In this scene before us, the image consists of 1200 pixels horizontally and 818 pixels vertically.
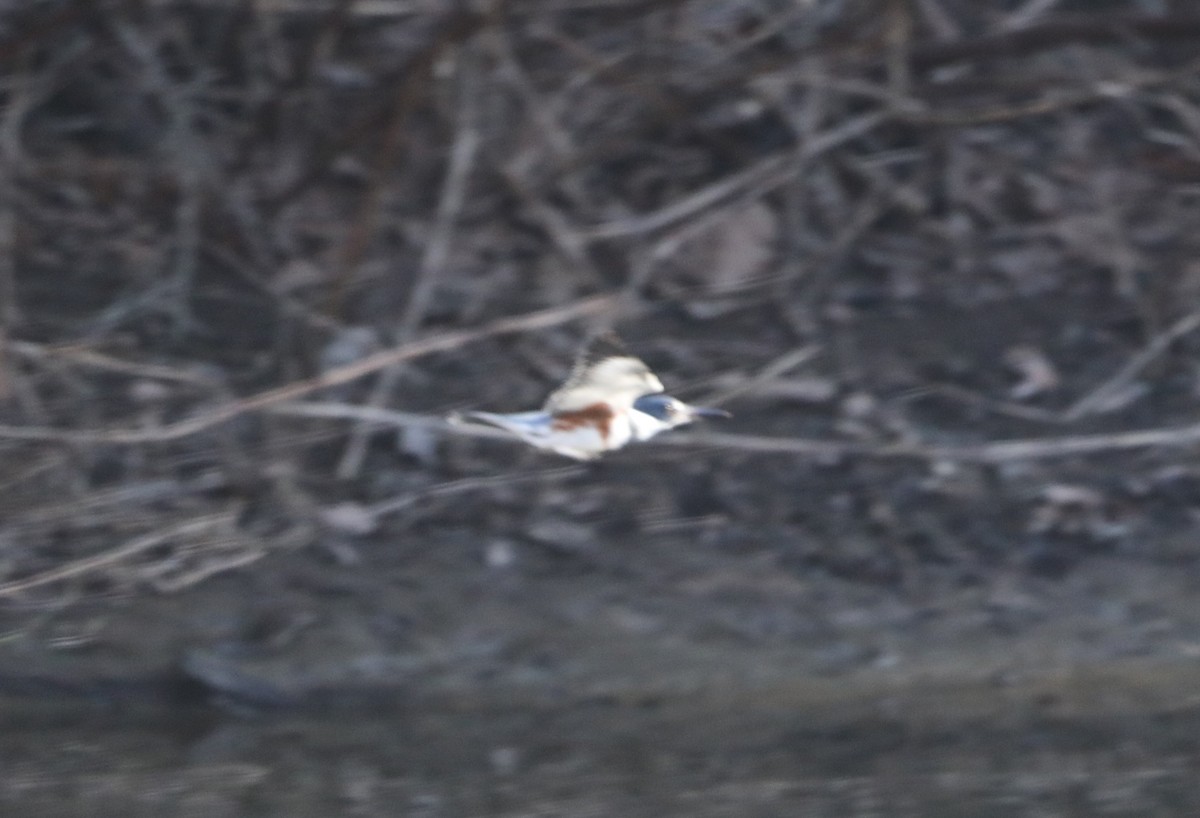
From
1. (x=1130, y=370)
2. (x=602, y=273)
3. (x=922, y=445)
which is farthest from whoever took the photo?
(x=602, y=273)

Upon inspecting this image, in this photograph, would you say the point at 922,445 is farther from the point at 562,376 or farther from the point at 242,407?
the point at 242,407

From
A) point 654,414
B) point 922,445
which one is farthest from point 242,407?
point 922,445

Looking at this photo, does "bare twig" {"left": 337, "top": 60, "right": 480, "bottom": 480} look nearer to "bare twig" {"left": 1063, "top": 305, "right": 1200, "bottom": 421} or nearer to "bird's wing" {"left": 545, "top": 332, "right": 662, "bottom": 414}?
"bare twig" {"left": 1063, "top": 305, "right": 1200, "bottom": 421}

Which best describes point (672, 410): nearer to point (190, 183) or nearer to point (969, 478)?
point (969, 478)

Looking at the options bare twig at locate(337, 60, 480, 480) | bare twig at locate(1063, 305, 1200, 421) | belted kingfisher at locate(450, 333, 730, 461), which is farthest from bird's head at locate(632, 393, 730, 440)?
bare twig at locate(1063, 305, 1200, 421)

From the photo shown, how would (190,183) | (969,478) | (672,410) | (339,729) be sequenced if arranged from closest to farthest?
(672,410)
(339,729)
(969,478)
(190,183)

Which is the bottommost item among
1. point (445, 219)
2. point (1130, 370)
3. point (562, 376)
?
point (1130, 370)

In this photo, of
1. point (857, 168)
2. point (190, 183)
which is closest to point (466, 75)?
point (190, 183)
